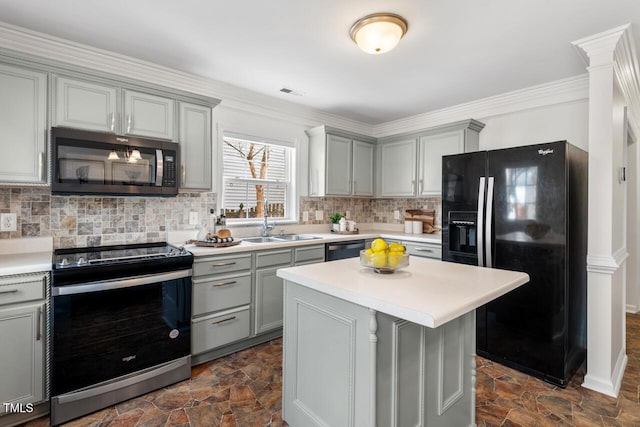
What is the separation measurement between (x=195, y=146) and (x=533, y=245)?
2.90 metres

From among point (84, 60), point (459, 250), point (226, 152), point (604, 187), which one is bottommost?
point (459, 250)

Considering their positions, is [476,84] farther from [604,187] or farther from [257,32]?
[257,32]

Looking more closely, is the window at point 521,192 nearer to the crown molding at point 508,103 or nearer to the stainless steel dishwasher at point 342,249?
the crown molding at point 508,103

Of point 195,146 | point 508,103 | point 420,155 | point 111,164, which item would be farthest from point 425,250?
point 111,164

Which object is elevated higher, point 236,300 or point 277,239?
point 277,239

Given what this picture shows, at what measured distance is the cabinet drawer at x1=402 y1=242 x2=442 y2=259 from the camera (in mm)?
3405

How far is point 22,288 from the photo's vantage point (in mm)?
1871

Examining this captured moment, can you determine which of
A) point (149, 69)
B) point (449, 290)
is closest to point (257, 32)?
point (149, 69)

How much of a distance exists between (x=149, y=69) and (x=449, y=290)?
3.00 m

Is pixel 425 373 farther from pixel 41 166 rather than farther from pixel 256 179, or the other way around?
pixel 256 179

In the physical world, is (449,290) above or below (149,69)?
below

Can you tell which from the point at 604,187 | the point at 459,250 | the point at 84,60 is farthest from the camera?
the point at 459,250

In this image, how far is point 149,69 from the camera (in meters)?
2.83

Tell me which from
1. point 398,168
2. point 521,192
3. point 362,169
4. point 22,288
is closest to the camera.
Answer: point 22,288
